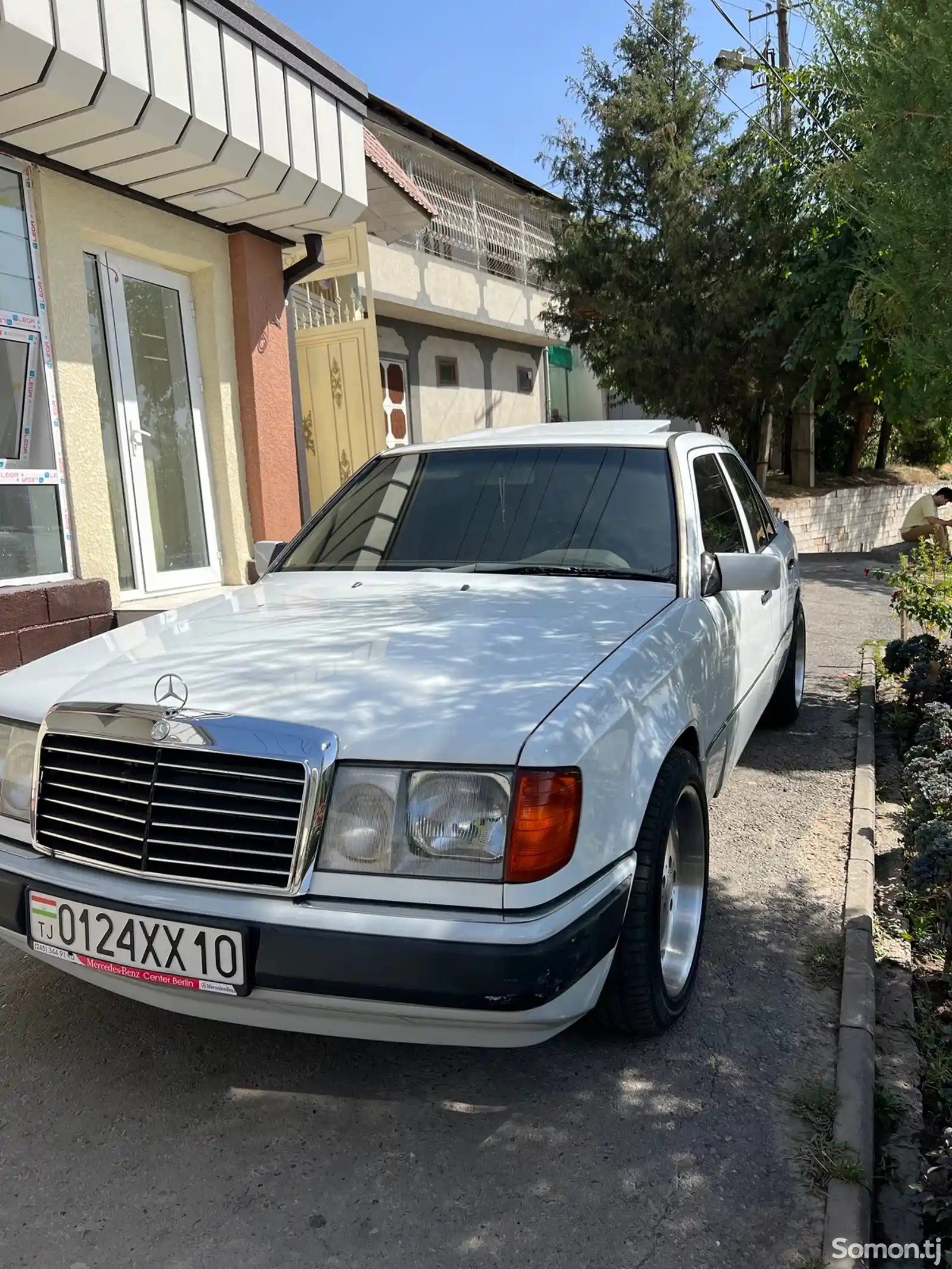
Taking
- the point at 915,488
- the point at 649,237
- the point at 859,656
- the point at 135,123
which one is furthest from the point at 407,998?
the point at 915,488

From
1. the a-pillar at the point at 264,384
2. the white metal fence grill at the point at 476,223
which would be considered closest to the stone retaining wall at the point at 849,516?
the white metal fence grill at the point at 476,223

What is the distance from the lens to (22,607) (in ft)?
18.9

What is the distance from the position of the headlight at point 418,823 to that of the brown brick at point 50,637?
162 inches

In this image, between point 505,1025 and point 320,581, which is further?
point 320,581

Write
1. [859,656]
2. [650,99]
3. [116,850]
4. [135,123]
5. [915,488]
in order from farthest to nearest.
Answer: [915,488] → [650,99] → [859,656] → [135,123] → [116,850]

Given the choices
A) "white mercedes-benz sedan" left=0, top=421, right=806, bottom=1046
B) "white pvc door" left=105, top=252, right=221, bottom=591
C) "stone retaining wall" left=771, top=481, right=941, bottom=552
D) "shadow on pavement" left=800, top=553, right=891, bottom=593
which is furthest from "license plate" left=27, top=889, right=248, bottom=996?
"stone retaining wall" left=771, top=481, right=941, bottom=552

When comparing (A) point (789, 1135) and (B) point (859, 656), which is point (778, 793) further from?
(B) point (859, 656)

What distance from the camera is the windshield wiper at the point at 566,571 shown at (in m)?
3.23

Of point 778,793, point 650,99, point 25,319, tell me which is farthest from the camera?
point 650,99

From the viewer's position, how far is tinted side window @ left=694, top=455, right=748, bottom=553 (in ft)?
12.0

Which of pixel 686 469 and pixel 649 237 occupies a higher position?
pixel 649 237

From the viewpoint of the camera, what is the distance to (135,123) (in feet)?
17.8

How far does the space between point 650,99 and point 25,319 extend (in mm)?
12124

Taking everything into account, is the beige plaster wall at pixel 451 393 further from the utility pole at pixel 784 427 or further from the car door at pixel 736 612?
→ the car door at pixel 736 612
